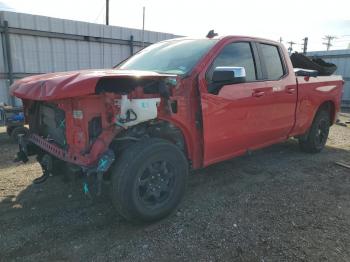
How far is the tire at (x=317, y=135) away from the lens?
568cm

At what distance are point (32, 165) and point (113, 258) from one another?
2.82 meters

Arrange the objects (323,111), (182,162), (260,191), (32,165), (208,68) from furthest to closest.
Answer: (323,111) → (32,165) → (260,191) → (208,68) → (182,162)

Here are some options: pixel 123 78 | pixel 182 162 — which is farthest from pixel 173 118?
pixel 123 78

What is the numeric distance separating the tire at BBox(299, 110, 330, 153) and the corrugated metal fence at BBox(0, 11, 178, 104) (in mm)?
8091

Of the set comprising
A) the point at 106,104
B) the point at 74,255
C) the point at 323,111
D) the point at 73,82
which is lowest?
the point at 74,255

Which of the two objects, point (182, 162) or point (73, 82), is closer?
point (73, 82)

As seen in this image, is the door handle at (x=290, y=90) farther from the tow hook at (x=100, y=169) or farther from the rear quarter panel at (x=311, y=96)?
the tow hook at (x=100, y=169)

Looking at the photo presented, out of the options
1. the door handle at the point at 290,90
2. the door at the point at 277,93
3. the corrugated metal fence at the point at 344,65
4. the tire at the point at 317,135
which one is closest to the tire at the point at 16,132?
the door at the point at 277,93

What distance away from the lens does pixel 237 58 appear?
389cm

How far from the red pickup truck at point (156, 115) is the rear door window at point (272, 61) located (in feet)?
0.06

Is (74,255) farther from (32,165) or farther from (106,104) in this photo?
(32,165)

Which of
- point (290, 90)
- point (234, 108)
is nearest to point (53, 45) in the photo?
point (290, 90)

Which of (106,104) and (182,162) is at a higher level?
(106,104)

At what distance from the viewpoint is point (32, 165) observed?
4758 mm
